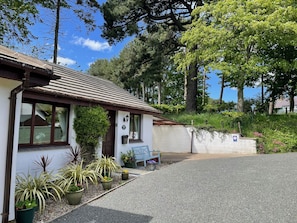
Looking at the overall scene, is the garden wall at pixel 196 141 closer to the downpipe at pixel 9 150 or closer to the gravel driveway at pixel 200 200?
the gravel driveway at pixel 200 200

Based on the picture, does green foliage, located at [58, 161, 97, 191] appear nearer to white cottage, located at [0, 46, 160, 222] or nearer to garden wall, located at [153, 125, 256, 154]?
white cottage, located at [0, 46, 160, 222]

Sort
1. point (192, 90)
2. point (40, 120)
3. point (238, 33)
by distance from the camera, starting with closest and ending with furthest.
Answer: point (40, 120) < point (238, 33) < point (192, 90)

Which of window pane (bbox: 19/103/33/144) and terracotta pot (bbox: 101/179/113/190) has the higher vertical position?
window pane (bbox: 19/103/33/144)

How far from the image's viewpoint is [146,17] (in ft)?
63.4

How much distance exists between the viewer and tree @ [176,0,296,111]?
14547 millimetres

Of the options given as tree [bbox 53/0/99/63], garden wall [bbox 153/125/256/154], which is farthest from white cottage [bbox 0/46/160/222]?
tree [bbox 53/0/99/63]

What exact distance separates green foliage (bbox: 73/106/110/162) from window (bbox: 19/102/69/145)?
43 cm

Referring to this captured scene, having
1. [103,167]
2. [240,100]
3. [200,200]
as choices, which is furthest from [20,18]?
[240,100]

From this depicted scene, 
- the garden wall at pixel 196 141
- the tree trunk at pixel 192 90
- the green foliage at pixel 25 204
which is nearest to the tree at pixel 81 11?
the tree trunk at pixel 192 90

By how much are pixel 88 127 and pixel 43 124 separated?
1.59 meters

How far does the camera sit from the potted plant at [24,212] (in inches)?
170

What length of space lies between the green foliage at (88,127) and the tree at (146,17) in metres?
11.4

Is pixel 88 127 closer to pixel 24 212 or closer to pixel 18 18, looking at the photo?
pixel 24 212

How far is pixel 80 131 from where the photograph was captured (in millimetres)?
8438
